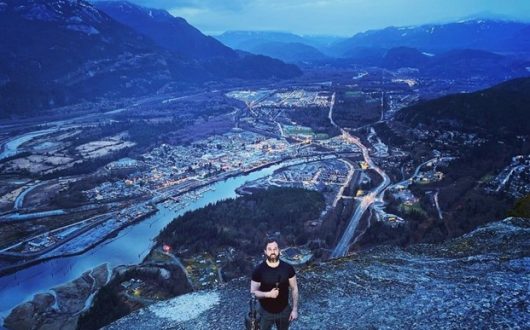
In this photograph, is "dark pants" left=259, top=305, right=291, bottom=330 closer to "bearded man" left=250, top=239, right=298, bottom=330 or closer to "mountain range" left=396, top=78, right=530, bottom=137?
"bearded man" left=250, top=239, right=298, bottom=330

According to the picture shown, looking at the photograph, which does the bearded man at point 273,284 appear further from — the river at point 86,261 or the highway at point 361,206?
the river at point 86,261

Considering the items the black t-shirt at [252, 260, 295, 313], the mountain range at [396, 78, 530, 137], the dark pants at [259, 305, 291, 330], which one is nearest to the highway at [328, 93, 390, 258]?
the mountain range at [396, 78, 530, 137]

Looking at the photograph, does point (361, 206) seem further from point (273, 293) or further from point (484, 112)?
point (273, 293)

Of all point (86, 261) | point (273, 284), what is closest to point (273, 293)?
point (273, 284)

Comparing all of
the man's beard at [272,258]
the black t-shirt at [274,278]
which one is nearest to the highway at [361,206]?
the black t-shirt at [274,278]

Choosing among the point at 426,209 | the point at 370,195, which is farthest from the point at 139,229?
the point at 426,209

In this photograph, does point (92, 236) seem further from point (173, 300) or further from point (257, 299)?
point (257, 299)

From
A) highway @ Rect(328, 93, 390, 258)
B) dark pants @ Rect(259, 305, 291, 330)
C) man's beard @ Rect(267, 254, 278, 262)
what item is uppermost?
man's beard @ Rect(267, 254, 278, 262)
